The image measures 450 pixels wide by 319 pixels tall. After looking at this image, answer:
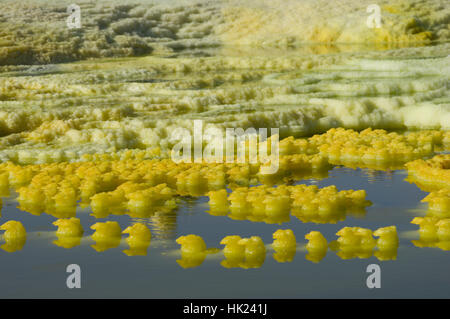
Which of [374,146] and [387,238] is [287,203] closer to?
[387,238]

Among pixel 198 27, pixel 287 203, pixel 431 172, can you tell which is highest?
pixel 198 27

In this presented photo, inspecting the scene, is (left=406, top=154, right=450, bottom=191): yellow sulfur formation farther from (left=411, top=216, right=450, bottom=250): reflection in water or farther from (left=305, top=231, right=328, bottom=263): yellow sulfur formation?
(left=305, top=231, right=328, bottom=263): yellow sulfur formation

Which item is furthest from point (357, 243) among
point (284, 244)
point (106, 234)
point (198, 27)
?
point (198, 27)

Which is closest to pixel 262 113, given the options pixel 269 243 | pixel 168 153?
pixel 168 153

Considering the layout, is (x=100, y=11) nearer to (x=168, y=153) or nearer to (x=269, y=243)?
(x=168, y=153)

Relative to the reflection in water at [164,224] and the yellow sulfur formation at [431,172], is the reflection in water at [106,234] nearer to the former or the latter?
the reflection in water at [164,224]

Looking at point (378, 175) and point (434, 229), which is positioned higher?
point (378, 175)
